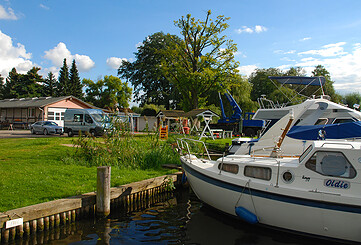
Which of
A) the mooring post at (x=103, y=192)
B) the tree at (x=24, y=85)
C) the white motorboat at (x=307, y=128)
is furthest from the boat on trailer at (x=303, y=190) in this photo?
the tree at (x=24, y=85)

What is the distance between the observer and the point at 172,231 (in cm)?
820

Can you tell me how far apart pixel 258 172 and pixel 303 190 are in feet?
4.32

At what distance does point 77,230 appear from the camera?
757 cm

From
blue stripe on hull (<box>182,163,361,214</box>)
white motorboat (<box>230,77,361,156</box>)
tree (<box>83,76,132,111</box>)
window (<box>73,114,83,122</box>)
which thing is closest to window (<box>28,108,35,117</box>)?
tree (<box>83,76,132,111</box>)

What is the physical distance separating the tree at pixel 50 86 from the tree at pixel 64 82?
1276 mm

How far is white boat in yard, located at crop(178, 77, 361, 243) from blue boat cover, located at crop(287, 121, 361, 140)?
370 centimetres

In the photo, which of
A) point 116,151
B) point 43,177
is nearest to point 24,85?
point 116,151

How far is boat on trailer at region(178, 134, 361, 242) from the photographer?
22.4 ft

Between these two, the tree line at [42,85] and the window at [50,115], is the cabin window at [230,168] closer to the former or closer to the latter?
the window at [50,115]

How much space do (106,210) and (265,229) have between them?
456 centimetres

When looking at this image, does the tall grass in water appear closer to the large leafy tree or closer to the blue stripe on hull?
the blue stripe on hull

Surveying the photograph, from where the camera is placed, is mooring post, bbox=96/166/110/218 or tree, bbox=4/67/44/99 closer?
mooring post, bbox=96/166/110/218

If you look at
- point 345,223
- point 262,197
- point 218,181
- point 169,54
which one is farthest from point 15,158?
point 169,54

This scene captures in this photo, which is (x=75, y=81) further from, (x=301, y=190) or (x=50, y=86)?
(x=301, y=190)
